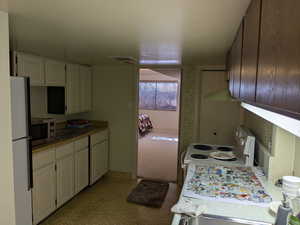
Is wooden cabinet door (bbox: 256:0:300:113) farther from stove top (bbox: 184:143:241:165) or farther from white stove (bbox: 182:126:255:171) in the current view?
stove top (bbox: 184:143:241:165)

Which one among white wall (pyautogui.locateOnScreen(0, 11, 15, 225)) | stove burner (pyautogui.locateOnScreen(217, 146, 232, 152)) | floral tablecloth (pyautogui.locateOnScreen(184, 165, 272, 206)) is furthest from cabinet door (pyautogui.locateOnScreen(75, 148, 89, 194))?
stove burner (pyautogui.locateOnScreen(217, 146, 232, 152))

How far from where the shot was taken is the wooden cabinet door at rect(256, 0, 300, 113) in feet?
1.75

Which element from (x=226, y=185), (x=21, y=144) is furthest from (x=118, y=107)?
(x=226, y=185)

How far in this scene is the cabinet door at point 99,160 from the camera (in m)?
3.80

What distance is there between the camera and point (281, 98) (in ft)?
1.99

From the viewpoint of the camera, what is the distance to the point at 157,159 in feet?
18.1

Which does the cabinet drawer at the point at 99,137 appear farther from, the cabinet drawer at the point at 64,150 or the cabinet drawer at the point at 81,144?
the cabinet drawer at the point at 64,150

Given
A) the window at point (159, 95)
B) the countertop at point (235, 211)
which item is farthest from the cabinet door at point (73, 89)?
the window at point (159, 95)

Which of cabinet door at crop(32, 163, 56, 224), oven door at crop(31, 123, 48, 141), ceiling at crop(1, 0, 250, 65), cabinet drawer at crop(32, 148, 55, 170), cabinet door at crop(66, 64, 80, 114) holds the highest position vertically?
ceiling at crop(1, 0, 250, 65)

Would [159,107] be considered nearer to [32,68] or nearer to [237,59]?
[32,68]

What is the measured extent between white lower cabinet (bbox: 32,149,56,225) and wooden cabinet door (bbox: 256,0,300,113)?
8.06 ft

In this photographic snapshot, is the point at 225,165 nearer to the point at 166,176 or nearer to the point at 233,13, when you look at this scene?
the point at 233,13

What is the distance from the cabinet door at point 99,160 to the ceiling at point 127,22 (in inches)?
84.0

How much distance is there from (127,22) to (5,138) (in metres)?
1.10
